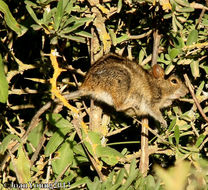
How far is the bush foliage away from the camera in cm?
210

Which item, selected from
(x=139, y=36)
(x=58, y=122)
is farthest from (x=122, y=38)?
(x=58, y=122)

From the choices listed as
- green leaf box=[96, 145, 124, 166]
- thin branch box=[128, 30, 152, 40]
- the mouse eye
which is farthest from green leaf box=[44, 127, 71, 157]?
the mouse eye

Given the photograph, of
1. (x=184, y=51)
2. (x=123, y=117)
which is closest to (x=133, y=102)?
(x=123, y=117)

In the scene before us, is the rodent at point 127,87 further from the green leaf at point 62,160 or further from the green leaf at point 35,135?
the green leaf at point 62,160

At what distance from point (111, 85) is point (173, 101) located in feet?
2.46

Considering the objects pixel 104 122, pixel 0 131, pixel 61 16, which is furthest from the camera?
A: pixel 0 131

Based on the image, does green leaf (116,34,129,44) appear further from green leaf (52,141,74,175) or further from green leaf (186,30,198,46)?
green leaf (52,141,74,175)

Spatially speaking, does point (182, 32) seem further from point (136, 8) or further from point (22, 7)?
point (22, 7)

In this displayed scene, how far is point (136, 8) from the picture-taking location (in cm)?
257

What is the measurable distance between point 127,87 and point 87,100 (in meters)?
0.42

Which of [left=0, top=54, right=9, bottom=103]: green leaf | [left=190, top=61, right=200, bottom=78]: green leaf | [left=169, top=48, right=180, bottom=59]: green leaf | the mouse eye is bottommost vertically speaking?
the mouse eye

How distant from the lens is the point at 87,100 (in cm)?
318

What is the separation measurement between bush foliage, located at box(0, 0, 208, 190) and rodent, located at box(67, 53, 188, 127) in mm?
106

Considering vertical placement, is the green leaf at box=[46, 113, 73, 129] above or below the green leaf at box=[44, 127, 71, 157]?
above
